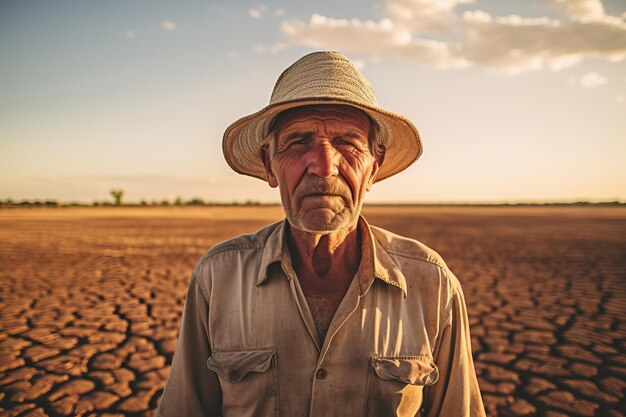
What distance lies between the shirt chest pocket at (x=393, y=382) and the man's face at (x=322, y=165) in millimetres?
472

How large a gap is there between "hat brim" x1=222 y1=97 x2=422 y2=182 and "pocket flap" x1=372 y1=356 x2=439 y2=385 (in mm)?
843

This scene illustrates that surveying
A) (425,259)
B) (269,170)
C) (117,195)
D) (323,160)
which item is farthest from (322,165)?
(117,195)

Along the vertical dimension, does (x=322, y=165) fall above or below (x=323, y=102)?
below

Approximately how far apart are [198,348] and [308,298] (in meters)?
0.43

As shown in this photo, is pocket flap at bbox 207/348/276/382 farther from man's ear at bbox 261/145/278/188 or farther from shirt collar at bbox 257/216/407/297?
man's ear at bbox 261/145/278/188

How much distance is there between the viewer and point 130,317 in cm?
417

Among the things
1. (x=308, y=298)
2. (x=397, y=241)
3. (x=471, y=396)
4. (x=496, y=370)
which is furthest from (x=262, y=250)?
(x=496, y=370)

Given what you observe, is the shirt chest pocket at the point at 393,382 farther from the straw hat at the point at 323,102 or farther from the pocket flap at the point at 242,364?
the straw hat at the point at 323,102

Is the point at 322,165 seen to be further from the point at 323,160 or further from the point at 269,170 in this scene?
the point at 269,170

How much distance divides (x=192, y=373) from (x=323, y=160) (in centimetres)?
87

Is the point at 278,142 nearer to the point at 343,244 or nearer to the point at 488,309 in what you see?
the point at 343,244

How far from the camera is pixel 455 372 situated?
1253mm

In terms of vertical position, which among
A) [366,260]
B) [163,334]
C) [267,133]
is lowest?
[163,334]

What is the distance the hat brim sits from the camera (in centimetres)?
131
